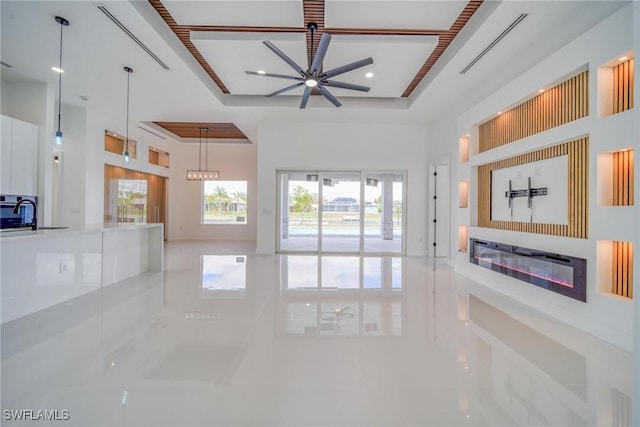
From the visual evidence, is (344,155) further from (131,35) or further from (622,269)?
(622,269)

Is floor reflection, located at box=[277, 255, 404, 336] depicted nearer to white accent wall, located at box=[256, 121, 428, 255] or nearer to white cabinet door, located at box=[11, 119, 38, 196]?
white accent wall, located at box=[256, 121, 428, 255]

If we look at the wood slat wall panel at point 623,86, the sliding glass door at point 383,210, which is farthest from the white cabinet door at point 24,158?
the wood slat wall panel at point 623,86

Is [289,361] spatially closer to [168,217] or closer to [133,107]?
[133,107]

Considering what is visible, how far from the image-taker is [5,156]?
5.57 m

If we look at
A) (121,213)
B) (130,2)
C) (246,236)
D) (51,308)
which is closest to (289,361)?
(51,308)

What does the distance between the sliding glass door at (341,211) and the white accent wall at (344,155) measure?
24cm

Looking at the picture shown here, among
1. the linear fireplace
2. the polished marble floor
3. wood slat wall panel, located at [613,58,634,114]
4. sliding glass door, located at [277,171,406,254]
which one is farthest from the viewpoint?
sliding glass door, located at [277,171,406,254]

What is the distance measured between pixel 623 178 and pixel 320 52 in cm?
380

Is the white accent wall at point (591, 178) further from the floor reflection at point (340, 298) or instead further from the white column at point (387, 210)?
the white column at point (387, 210)

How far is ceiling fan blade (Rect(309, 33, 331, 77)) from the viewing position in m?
3.95

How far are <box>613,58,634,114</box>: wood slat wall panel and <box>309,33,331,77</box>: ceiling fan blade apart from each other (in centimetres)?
322

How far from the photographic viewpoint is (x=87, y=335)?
3250 millimetres

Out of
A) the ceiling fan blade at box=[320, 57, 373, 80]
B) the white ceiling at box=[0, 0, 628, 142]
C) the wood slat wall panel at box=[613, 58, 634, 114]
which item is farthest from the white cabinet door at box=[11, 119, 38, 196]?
the wood slat wall panel at box=[613, 58, 634, 114]

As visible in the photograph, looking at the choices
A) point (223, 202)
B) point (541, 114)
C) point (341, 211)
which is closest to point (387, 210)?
point (341, 211)
